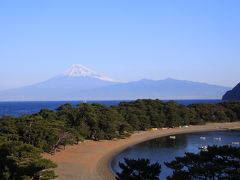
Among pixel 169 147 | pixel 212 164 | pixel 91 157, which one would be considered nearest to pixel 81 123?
pixel 169 147

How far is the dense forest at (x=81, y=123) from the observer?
3153 centimetres

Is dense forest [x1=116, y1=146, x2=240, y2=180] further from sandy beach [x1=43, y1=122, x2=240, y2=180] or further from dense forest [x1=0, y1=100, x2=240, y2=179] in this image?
sandy beach [x1=43, y1=122, x2=240, y2=180]

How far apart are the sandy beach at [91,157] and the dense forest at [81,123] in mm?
1661

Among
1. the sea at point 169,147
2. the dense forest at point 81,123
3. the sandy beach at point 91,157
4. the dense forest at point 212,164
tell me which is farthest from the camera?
the sea at point 169,147

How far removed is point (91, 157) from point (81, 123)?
1392 centimetres

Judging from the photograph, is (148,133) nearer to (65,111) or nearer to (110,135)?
(110,135)

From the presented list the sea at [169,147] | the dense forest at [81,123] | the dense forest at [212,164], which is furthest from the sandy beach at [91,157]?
the dense forest at [212,164]

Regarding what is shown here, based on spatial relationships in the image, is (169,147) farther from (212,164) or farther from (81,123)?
(212,164)

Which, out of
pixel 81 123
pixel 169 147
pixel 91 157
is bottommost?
pixel 169 147

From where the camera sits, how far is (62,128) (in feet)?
186

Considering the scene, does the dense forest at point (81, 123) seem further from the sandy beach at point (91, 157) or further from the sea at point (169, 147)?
the sea at point (169, 147)

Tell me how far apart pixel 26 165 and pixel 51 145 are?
2256cm

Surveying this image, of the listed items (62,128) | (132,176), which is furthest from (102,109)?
(132,176)

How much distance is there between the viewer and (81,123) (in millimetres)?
65250
